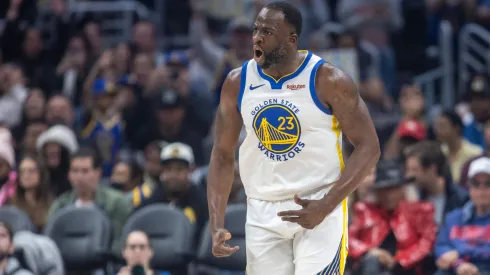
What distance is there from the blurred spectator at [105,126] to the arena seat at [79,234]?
6.67 feet

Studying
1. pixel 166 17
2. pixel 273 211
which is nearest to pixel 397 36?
pixel 166 17

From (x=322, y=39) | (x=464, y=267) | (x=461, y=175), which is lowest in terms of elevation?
(x=464, y=267)

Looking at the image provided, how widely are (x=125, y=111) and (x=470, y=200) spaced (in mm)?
4851

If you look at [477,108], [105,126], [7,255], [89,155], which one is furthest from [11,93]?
[477,108]

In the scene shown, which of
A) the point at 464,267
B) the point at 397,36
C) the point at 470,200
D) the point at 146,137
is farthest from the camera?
the point at 397,36

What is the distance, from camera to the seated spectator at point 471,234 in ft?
26.7

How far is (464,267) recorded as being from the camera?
316 inches

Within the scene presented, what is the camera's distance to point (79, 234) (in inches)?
367

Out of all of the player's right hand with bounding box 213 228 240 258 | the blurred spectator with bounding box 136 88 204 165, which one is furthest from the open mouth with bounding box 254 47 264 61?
the blurred spectator with bounding box 136 88 204 165

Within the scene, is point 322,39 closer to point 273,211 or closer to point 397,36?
point 397,36

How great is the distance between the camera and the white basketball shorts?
5.32m

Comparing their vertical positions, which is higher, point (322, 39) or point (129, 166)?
point (322, 39)

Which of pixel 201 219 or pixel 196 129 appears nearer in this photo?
pixel 201 219

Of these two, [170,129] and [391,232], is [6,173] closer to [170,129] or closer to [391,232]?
[170,129]
